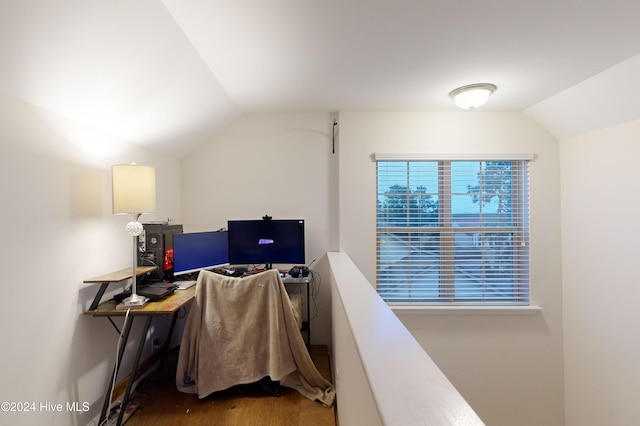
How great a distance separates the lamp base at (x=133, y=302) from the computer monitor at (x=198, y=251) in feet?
1.58

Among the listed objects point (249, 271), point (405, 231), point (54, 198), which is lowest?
point (249, 271)

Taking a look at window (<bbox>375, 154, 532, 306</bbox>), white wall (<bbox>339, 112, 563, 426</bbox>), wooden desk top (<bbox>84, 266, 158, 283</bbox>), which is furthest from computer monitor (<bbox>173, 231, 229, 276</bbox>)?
window (<bbox>375, 154, 532, 306</bbox>)

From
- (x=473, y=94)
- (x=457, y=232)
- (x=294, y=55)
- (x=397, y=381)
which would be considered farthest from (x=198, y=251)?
(x=473, y=94)

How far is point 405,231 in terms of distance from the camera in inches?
105

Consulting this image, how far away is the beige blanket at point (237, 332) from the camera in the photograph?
170 centimetres

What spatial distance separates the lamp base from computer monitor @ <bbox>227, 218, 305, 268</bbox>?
90 cm

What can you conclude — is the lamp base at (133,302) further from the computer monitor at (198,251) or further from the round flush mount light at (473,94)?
the round flush mount light at (473,94)

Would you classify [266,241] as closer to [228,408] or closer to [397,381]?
[228,408]

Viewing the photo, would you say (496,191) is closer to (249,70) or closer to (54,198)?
(249,70)

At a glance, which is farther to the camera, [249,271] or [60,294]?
[249,271]

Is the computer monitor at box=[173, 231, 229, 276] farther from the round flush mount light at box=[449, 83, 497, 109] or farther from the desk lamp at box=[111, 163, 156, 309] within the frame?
the round flush mount light at box=[449, 83, 497, 109]

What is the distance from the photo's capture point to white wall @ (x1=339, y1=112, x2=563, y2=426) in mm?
2541

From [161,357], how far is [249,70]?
8.14ft

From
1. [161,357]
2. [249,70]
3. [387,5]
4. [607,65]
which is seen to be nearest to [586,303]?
[607,65]
